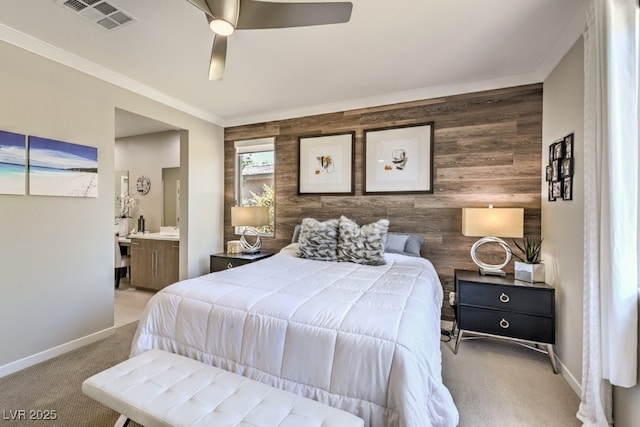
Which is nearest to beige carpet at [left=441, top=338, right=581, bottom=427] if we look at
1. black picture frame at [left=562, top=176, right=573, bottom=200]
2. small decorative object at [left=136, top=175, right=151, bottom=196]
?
black picture frame at [left=562, top=176, right=573, bottom=200]

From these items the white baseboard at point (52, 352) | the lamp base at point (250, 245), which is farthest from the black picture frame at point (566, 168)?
the white baseboard at point (52, 352)

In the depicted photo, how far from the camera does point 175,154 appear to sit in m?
4.67

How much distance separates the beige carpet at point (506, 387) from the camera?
1.73 metres

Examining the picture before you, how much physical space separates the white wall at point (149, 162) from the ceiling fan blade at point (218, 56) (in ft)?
9.80

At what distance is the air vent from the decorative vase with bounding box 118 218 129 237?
369 cm

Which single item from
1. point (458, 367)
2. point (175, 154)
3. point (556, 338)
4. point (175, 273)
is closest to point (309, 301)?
point (458, 367)

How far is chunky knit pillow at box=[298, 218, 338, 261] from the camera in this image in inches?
116

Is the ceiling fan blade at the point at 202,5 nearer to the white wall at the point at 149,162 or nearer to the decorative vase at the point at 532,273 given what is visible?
the decorative vase at the point at 532,273

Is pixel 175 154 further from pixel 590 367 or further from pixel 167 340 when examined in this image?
pixel 590 367

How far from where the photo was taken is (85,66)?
8.47 feet

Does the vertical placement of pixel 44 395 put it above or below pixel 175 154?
below

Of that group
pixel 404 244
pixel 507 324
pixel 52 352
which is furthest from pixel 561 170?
pixel 52 352

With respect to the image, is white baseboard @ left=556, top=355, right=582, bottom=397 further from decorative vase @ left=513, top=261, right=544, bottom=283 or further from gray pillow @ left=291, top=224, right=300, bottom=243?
gray pillow @ left=291, top=224, right=300, bottom=243

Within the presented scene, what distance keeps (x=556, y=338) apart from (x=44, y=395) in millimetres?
3862
